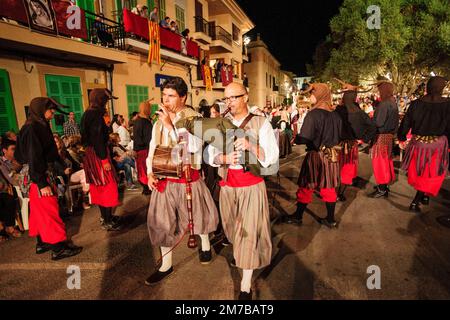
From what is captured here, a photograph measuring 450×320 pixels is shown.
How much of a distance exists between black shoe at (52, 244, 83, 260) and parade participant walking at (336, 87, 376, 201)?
15.8 feet

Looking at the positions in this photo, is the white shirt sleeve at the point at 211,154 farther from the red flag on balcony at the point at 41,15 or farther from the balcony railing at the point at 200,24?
the balcony railing at the point at 200,24

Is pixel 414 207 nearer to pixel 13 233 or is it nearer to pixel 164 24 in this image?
pixel 13 233

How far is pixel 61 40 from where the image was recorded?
25.5 ft

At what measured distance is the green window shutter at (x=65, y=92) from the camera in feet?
28.0

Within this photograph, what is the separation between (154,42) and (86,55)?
3621 millimetres

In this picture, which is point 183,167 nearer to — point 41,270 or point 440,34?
point 41,270

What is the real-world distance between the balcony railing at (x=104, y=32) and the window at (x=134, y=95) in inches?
69.0

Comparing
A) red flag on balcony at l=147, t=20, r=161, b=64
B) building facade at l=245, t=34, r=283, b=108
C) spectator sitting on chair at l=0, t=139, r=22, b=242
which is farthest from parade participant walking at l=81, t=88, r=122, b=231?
building facade at l=245, t=34, r=283, b=108

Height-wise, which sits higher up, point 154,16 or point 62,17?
point 154,16

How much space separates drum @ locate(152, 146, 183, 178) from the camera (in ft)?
8.97

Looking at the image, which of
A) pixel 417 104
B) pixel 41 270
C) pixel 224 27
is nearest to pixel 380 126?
pixel 417 104

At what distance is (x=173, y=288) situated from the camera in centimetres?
290

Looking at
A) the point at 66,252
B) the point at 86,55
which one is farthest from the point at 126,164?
the point at 86,55
